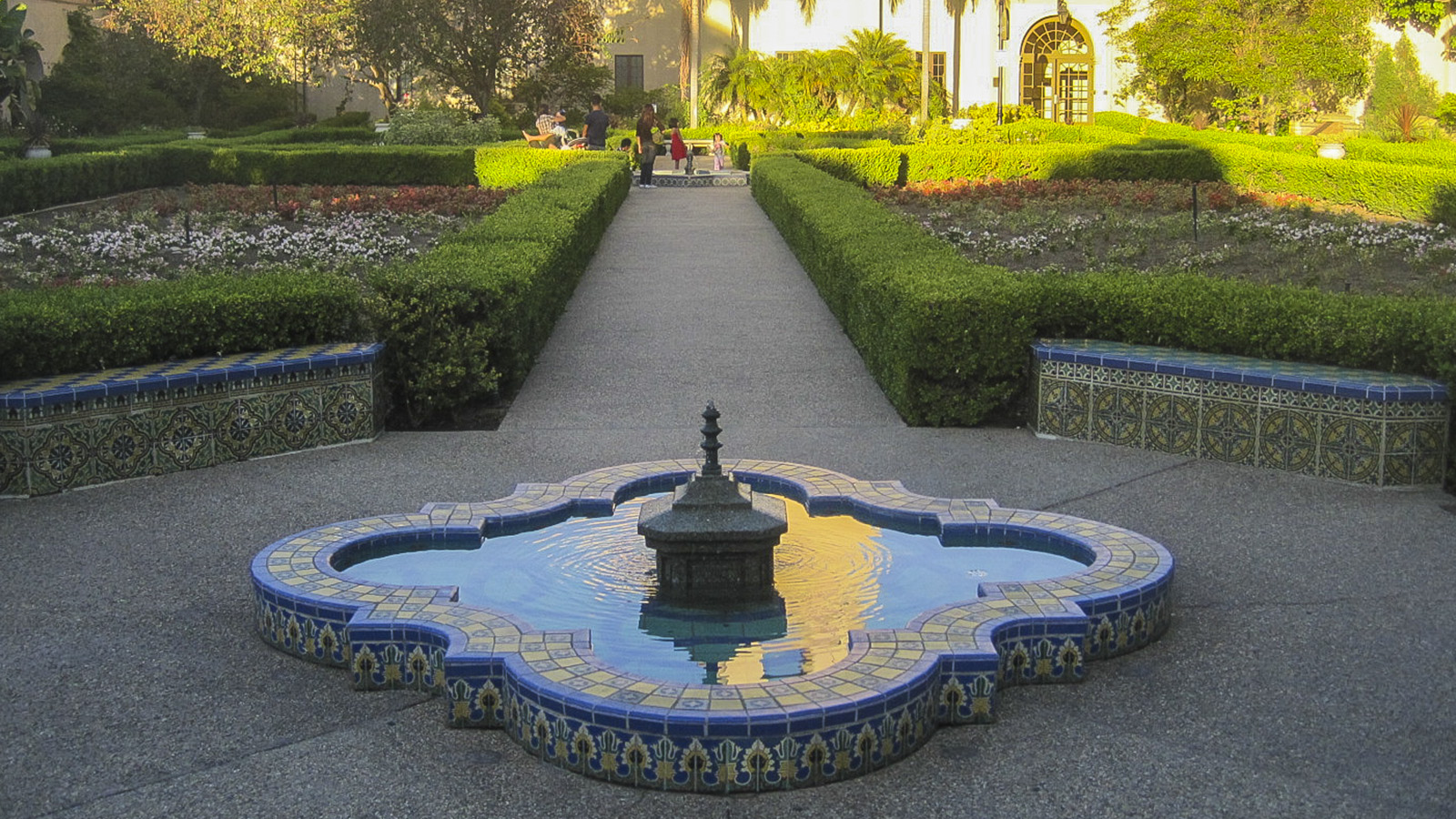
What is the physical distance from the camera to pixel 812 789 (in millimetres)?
4012

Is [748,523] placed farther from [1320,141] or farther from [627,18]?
[627,18]

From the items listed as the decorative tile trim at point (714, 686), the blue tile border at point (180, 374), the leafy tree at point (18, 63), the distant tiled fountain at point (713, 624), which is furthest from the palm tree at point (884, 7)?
the decorative tile trim at point (714, 686)

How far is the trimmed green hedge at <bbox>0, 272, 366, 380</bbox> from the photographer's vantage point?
→ 24.4ft

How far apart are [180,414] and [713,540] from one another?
137 inches

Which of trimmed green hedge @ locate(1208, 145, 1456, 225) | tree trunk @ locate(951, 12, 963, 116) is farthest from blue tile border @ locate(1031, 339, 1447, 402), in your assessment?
tree trunk @ locate(951, 12, 963, 116)

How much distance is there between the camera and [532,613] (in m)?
5.20

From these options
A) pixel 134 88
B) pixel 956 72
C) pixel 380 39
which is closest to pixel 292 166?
pixel 380 39

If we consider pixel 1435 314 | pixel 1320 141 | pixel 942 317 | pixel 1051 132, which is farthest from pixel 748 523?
pixel 1051 132

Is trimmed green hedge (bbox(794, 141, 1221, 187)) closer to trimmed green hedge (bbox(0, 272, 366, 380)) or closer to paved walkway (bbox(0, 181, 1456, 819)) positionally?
paved walkway (bbox(0, 181, 1456, 819))

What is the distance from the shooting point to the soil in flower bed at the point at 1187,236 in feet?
43.2

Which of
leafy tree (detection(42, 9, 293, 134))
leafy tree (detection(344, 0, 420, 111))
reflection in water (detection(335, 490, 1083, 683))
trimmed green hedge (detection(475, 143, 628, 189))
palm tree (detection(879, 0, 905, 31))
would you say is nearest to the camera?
reflection in water (detection(335, 490, 1083, 683))

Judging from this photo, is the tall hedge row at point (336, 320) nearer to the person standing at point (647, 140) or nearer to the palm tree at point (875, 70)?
the person standing at point (647, 140)

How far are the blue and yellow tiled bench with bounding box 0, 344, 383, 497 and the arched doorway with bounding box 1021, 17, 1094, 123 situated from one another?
34.4 m

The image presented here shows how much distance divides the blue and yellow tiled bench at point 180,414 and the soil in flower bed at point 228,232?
337cm
